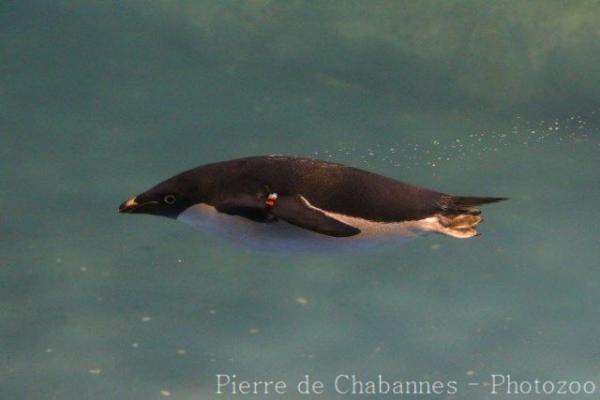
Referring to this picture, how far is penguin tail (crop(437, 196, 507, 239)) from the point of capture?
2133 millimetres

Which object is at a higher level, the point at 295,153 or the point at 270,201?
the point at 295,153

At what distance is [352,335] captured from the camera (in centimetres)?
298

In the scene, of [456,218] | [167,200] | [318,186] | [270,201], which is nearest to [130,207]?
[167,200]

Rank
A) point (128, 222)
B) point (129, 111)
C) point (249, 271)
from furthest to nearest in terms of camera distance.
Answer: point (129, 111)
point (128, 222)
point (249, 271)

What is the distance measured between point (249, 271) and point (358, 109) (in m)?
2.22

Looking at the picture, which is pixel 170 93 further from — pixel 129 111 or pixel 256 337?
pixel 256 337

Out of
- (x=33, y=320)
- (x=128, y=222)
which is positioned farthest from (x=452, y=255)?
(x=33, y=320)

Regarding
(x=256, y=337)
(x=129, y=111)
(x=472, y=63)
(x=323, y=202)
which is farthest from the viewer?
(x=472, y=63)

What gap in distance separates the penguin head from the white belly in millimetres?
25

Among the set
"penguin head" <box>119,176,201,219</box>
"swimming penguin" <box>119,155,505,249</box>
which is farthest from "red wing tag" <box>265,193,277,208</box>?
"penguin head" <box>119,176,201,219</box>

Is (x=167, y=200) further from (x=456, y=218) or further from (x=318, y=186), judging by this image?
(x=456, y=218)

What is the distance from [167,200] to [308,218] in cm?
46

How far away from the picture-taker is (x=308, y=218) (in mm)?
1882

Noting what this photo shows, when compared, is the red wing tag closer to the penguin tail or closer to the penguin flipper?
the penguin flipper
